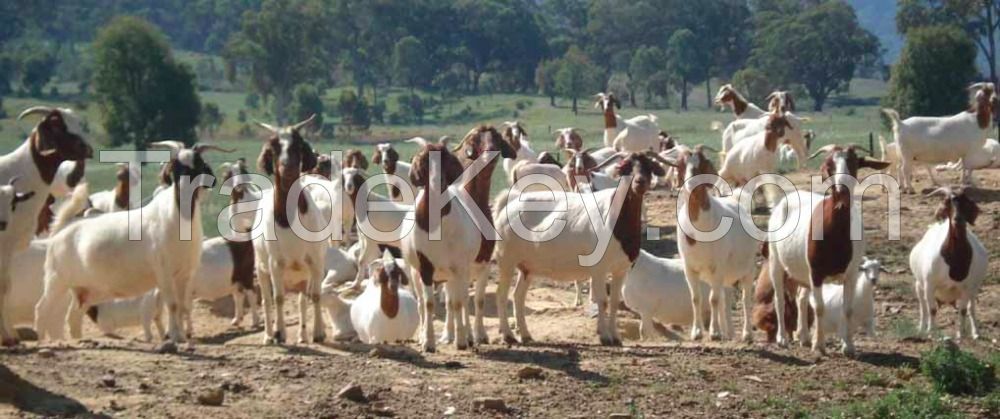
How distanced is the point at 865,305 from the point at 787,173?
1404 centimetres

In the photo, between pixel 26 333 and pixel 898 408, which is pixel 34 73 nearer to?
pixel 26 333

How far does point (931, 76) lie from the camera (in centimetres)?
5600

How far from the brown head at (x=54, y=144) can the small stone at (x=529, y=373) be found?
17.9 feet

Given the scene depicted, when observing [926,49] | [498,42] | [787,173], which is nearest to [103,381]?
[787,173]

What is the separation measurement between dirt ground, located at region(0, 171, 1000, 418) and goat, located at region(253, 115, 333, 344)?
0.74m

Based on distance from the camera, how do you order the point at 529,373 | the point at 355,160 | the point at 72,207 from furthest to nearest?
1. the point at 355,160
2. the point at 72,207
3. the point at 529,373

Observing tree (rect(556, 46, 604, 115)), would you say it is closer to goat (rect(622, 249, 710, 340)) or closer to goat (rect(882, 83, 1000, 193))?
goat (rect(882, 83, 1000, 193))

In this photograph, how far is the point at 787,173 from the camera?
108ft

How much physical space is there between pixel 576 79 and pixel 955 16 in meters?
25.0

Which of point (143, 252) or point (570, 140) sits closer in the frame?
point (143, 252)

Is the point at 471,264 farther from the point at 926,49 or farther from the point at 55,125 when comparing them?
the point at 926,49

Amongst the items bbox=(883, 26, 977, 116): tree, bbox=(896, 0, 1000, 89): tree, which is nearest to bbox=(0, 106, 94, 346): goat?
bbox=(883, 26, 977, 116): tree

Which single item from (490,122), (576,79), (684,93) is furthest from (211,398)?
(684,93)

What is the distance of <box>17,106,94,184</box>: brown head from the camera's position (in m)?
15.5
